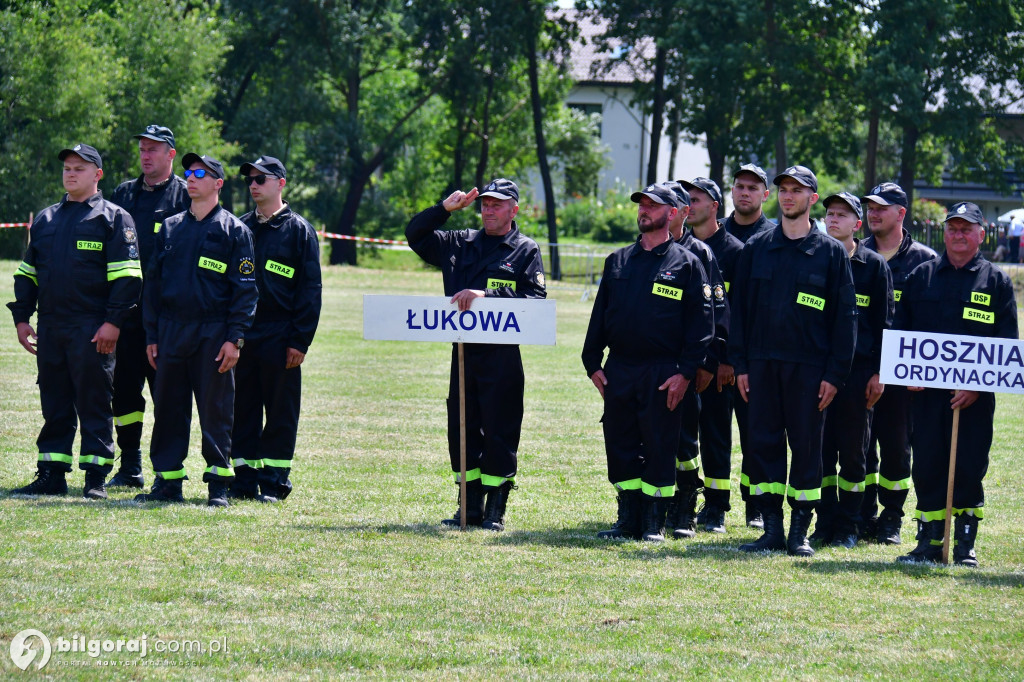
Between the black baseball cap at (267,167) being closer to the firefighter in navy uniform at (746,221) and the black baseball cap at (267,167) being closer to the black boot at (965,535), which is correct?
the firefighter in navy uniform at (746,221)

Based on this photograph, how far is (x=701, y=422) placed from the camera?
30.3 feet

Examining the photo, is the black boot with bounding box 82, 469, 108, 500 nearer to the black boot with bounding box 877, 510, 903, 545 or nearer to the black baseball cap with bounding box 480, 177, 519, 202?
the black baseball cap with bounding box 480, 177, 519, 202

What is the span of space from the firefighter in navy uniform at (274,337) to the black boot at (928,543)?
4363 mm

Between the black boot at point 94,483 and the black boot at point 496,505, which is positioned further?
the black boot at point 94,483

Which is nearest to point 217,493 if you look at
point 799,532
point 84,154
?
point 84,154

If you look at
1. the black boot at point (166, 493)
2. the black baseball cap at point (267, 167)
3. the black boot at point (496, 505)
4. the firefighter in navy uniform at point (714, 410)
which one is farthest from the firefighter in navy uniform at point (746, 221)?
the black boot at point (166, 493)

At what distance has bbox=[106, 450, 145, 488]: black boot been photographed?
→ 984 cm

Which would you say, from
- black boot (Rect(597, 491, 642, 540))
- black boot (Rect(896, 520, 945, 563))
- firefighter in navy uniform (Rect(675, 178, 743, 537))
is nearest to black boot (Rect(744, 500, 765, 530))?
firefighter in navy uniform (Rect(675, 178, 743, 537))

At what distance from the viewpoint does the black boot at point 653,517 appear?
27.6 ft

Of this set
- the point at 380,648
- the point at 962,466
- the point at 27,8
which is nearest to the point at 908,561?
the point at 962,466

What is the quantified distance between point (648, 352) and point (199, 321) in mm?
3052

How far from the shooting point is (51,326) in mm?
9125

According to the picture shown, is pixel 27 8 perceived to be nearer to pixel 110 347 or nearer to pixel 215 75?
pixel 215 75

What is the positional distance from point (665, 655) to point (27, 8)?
39168 mm
